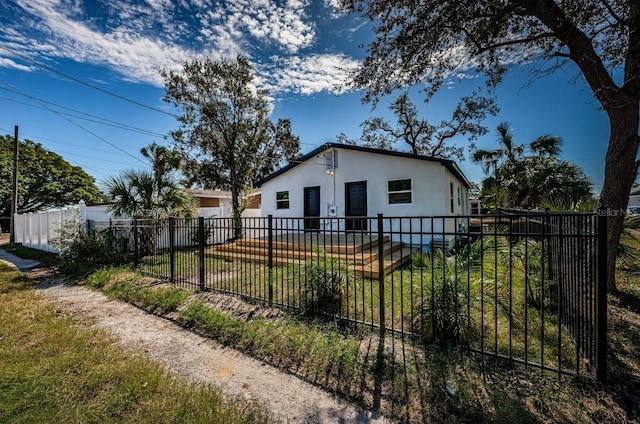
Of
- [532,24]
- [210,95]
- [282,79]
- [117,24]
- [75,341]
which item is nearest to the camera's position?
[75,341]

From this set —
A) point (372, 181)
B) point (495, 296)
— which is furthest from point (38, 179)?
point (495, 296)

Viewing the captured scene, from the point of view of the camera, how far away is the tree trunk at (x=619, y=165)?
4328mm

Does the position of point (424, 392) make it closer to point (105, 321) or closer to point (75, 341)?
point (75, 341)

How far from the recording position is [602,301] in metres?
2.27

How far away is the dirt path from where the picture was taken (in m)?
2.19

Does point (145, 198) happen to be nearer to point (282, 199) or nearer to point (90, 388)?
point (282, 199)

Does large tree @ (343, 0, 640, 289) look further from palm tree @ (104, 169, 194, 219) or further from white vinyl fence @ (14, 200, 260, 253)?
→ white vinyl fence @ (14, 200, 260, 253)

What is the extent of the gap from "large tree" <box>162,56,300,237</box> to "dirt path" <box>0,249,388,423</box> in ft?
32.9

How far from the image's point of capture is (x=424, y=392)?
2.36 meters

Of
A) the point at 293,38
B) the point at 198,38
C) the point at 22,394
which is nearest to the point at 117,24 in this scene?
the point at 198,38

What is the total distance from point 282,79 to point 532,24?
988cm

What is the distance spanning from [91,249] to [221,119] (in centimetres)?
883

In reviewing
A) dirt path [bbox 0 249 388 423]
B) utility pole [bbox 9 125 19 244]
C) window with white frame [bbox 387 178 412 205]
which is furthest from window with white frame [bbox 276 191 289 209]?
utility pole [bbox 9 125 19 244]

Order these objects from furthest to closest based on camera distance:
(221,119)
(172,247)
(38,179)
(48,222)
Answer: (38,179)
(221,119)
(48,222)
(172,247)
